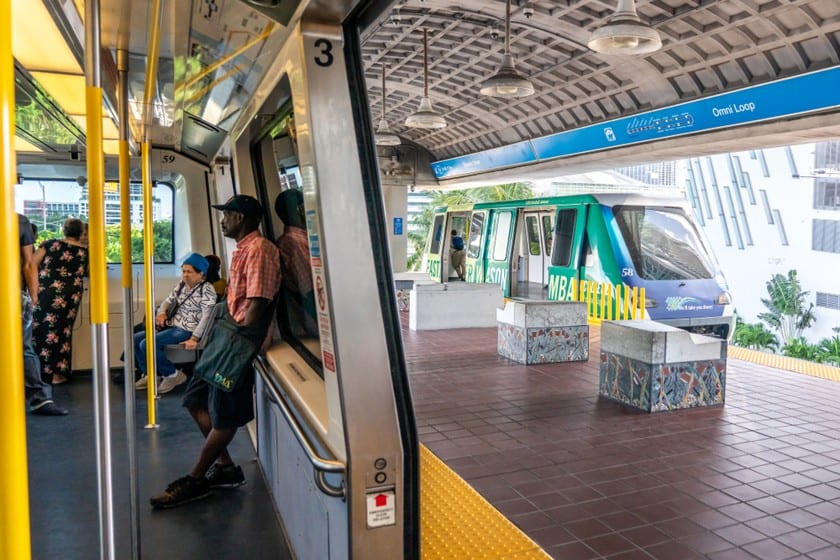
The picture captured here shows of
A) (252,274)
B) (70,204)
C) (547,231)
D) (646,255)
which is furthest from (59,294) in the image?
(547,231)

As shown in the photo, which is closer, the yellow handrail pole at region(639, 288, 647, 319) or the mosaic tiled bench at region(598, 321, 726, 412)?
the mosaic tiled bench at region(598, 321, 726, 412)

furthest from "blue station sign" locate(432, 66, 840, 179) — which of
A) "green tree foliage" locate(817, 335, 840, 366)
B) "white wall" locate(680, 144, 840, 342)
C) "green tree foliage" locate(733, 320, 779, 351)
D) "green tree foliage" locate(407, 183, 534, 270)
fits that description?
"white wall" locate(680, 144, 840, 342)

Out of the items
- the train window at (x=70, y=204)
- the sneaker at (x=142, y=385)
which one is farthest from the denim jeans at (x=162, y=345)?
the train window at (x=70, y=204)

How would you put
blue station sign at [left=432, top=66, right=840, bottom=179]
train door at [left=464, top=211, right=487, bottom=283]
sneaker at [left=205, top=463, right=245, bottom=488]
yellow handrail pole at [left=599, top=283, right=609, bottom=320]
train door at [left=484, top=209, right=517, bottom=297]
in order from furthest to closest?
train door at [left=464, top=211, right=487, bottom=283]
train door at [left=484, top=209, right=517, bottom=297]
yellow handrail pole at [left=599, top=283, right=609, bottom=320]
blue station sign at [left=432, top=66, right=840, bottom=179]
sneaker at [left=205, top=463, right=245, bottom=488]

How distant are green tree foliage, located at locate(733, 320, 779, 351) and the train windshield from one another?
20.7m

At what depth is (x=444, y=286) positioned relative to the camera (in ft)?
36.8

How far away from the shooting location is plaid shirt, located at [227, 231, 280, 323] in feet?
11.8

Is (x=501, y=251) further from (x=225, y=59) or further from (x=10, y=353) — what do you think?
(x=10, y=353)

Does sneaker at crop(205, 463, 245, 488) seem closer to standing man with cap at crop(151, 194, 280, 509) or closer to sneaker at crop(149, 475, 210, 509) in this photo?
standing man with cap at crop(151, 194, 280, 509)

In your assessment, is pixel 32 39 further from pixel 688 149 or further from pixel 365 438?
pixel 688 149

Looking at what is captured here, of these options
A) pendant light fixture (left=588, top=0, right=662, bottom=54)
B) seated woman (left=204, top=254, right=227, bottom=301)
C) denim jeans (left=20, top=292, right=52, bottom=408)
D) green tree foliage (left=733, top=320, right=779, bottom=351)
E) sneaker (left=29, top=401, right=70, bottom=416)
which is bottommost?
green tree foliage (left=733, top=320, right=779, bottom=351)

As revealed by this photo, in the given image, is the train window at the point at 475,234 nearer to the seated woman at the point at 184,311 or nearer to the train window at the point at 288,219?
the seated woman at the point at 184,311

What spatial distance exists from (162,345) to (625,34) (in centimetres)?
489

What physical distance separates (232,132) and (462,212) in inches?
479
